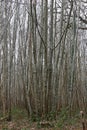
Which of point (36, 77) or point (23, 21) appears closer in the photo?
point (36, 77)

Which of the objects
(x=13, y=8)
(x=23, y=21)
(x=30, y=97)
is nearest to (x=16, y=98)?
(x=23, y=21)

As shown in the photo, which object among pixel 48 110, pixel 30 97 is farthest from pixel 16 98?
pixel 48 110

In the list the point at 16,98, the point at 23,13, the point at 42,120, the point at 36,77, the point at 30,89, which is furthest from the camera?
the point at 16,98

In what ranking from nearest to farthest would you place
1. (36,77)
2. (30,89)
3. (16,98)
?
(36,77) → (30,89) → (16,98)

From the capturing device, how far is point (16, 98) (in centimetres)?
1703

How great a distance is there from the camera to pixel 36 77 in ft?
23.1

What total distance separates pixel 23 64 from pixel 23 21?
3064 mm

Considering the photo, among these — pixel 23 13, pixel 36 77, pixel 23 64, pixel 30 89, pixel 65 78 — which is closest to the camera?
pixel 36 77

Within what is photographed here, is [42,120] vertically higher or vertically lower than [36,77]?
lower

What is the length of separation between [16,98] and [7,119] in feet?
31.0

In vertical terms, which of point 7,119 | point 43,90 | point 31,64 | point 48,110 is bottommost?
point 7,119

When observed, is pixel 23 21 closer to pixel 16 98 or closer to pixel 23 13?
pixel 23 13

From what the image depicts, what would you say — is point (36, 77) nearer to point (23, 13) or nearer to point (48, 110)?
point (48, 110)

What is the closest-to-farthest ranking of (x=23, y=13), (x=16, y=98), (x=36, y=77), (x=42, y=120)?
1. (x=42, y=120)
2. (x=36, y=77)
3. (x=23, y=13)
4. (x=16, y=98)
